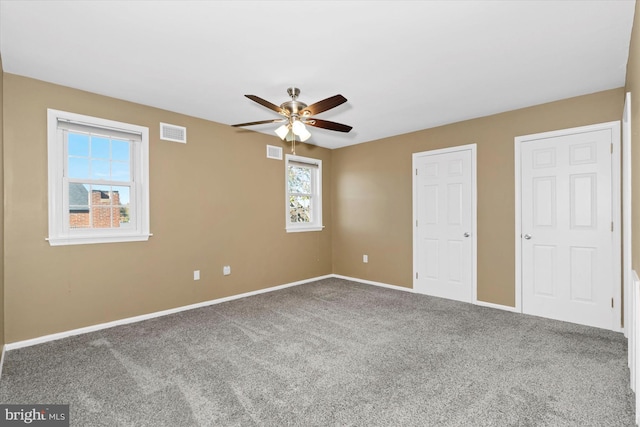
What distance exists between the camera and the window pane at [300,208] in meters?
5.56

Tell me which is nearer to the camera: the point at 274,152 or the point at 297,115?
the point at 297,115

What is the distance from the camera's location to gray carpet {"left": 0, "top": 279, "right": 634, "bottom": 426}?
1.94m

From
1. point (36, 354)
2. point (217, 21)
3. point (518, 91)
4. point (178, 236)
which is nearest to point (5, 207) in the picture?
point (36, 354)

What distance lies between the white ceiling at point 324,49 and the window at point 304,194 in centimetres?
197

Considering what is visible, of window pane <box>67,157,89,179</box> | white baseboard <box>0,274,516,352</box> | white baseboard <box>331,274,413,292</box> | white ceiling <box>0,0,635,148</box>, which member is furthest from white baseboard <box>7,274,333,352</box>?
white ceiling <box>0,0,635,148</box>

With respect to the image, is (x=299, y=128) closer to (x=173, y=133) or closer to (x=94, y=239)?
(x=173, y=133)

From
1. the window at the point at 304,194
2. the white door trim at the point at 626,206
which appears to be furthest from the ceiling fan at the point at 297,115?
the white door trim at the point at 626,206

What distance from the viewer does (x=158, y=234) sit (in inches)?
151

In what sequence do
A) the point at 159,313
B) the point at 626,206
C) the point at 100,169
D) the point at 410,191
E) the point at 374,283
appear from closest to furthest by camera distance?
1. the point at 626,206
2. the point at 100,169
3. the point at 159,313
4. the point at 410,191
5. the point at 374,283

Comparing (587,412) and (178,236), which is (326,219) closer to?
(178,236)

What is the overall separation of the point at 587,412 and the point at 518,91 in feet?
9.58

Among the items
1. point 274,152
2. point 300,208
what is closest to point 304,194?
point 300,208

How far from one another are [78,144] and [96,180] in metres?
0.40

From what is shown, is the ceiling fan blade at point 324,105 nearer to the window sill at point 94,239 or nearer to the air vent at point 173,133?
the air vent at point 173,133
